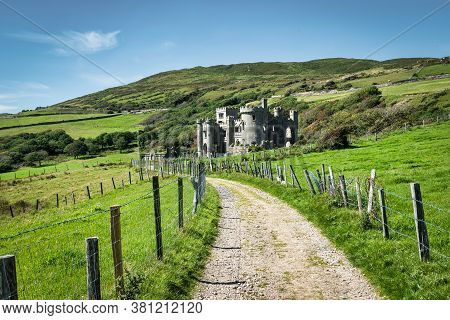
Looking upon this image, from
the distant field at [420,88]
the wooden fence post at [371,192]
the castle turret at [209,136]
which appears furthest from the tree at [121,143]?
the wooden fence post at [371,192]

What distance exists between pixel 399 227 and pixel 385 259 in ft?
10.4

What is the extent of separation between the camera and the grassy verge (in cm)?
784

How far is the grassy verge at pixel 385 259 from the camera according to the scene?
7.84m

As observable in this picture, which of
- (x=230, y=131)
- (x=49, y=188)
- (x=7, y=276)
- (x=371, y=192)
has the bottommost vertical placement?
(x=49, y=188)

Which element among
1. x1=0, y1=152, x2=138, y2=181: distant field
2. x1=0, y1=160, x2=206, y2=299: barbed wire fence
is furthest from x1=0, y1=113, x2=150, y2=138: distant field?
x1=0, y1=160, x2=206, y2=299: barbed wire fence

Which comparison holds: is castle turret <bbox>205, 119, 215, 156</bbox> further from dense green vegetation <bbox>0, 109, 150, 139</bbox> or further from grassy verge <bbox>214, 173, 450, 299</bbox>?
grassy verge <bbox>214, 173, 450, 299</bbox>

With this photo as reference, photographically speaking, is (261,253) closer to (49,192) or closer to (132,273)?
(132,273)

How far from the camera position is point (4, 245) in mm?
20203

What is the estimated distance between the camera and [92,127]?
479ft

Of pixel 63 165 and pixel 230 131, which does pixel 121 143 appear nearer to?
pixel 63 165

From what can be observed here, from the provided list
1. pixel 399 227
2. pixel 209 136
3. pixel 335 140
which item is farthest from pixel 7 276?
pixel 209 136

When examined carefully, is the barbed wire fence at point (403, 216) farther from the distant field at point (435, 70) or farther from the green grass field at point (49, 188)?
the distant field at point (435, 70)

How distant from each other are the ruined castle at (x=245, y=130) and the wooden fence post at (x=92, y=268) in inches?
3296
